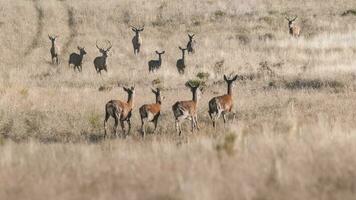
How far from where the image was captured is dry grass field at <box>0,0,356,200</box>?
9977 millimetres

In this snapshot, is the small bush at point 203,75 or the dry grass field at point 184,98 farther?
the small bush at point 203,75

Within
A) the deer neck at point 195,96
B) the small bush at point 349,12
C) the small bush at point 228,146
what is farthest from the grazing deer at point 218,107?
the small bush at point 349,12

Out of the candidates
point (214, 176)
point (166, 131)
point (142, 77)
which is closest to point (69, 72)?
point (142, 77)

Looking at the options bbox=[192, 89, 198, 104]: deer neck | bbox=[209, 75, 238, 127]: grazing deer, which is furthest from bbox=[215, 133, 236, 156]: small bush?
bbox=[192, 89, 198, 104]: deer neck

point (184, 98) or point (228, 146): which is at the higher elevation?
point (184, 98)

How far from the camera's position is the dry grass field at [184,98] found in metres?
9.98

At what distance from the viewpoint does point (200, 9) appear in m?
57.2

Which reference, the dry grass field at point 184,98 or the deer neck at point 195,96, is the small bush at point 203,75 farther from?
the deer neck at point 195,96

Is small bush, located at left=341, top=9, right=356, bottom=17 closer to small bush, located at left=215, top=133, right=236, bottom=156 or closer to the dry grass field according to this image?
the dry grass field

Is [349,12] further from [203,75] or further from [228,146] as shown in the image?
[228,146]

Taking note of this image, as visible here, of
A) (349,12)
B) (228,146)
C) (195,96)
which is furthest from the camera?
(349,12)

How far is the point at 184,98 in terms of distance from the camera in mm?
25141

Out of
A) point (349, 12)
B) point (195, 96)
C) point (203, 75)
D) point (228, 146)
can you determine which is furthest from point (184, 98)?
point (349, 12)

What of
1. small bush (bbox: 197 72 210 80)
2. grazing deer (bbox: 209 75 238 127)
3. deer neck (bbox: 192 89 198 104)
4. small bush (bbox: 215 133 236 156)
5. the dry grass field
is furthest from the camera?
small bush (bbox: 197 72 210 80)
